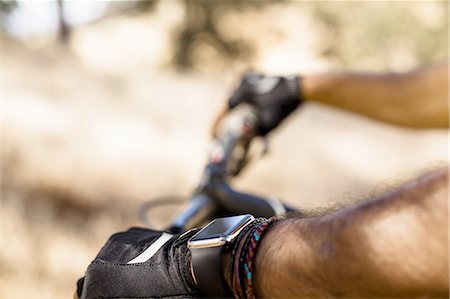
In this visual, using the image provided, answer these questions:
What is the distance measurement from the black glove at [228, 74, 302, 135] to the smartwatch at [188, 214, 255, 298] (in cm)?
103

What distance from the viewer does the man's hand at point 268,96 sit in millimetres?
1928

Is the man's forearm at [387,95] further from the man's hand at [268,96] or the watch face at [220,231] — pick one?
the watch face at [220,231]

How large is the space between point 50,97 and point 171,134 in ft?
4.01

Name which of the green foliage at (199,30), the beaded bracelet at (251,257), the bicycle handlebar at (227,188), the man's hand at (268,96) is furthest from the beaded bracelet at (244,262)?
the green foliage at (199,30)

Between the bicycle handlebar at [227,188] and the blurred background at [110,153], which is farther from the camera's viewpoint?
the blurred background at [110,153]

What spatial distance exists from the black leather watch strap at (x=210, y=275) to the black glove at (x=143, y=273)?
32 millimetres

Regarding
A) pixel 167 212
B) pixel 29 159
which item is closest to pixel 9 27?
pixel 29 159

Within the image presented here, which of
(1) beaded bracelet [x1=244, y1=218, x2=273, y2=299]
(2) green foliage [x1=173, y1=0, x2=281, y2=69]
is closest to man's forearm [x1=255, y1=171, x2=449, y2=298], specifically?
(1) beaded bracelet [x1=244, y1=218, x2=273, y2=299]

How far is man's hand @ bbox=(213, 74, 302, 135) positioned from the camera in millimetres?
1928

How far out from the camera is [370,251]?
76 cm

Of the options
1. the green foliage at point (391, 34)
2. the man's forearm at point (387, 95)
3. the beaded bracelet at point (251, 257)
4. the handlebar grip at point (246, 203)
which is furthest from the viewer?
the green foliage at point (391, 34)

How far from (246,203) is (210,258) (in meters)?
0.67

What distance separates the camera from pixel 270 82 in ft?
6.38

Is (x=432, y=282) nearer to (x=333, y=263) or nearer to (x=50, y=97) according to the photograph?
(x=333, y=263)
